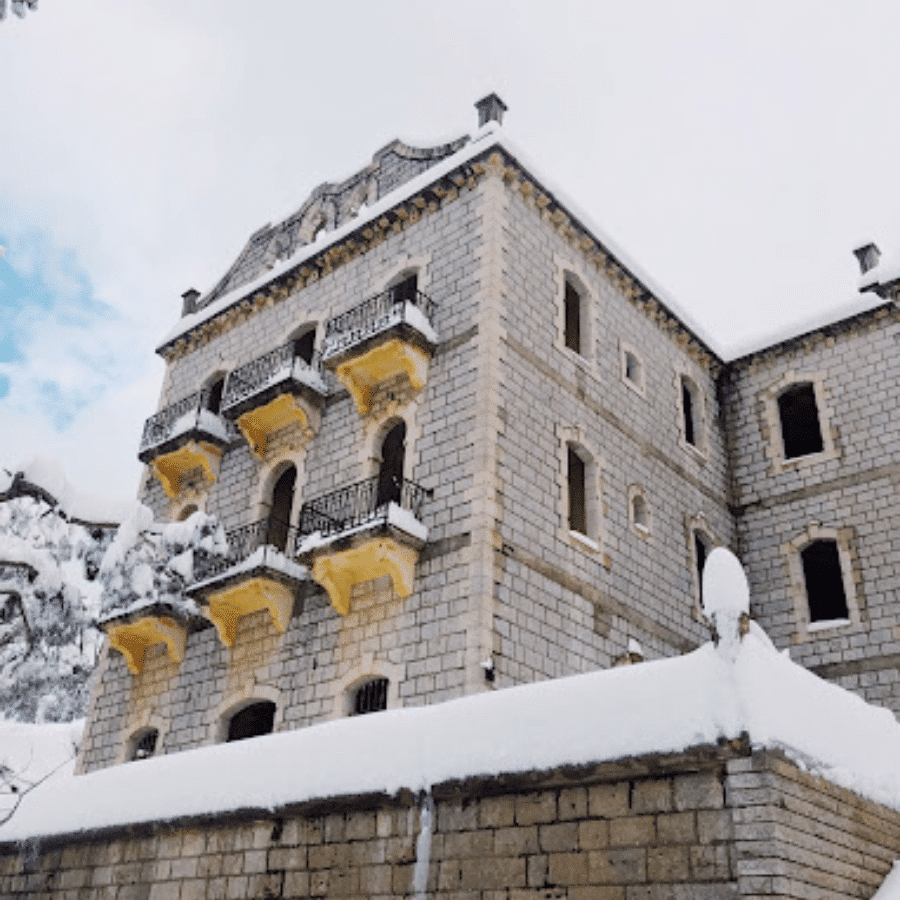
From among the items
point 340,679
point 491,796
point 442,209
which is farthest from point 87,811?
point 442,209

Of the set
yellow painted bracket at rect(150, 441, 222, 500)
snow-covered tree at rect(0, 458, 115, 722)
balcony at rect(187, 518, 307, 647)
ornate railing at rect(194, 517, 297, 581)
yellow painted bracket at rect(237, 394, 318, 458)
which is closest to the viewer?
snow-covered tree at rect(0, 458, 115, 722)

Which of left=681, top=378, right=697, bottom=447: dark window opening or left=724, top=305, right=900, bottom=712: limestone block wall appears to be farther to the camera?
left=681, top=378, right=697, bottom=447: dark window opening

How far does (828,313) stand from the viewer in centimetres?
2047

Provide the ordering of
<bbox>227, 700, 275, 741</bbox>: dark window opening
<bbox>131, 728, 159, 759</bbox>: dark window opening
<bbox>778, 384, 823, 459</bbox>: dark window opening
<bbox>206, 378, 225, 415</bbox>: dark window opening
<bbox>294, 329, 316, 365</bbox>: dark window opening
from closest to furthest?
<bbox>227, 700, 275, 741</bbox>: dark window opening
<bbox>131, 728, 159, 759</bbox>: dark window opening
<bbox>294, 329, 316, 365</bbox>: dark window opening
<bbox>778, 384, 823, 459</bbox>: dark window opening
<bbox>206, 378, 225, 415</bbox>: dark window opening

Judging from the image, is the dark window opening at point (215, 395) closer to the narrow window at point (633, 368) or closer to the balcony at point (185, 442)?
the balcony at point (185, 442)

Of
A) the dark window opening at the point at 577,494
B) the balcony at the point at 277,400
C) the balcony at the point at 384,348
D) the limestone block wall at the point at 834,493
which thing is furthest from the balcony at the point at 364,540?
the limestone block wall at the point at 834,493

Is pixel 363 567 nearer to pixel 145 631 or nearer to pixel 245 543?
pixel 245 543

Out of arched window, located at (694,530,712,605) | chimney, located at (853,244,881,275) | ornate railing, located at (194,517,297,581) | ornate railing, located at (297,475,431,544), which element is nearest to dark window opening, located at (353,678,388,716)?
ornate railing, located at (297,475,431,544)

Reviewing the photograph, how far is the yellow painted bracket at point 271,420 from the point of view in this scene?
56.6ft

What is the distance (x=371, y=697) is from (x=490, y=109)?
10523mm

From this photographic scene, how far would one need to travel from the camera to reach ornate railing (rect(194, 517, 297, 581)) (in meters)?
16.3

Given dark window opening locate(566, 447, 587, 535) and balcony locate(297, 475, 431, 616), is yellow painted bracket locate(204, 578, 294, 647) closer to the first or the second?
balcony locate(297, 475, 431, 616)

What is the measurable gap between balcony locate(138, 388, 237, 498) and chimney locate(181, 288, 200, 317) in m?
3.25

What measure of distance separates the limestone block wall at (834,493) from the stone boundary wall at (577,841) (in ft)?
30.2
